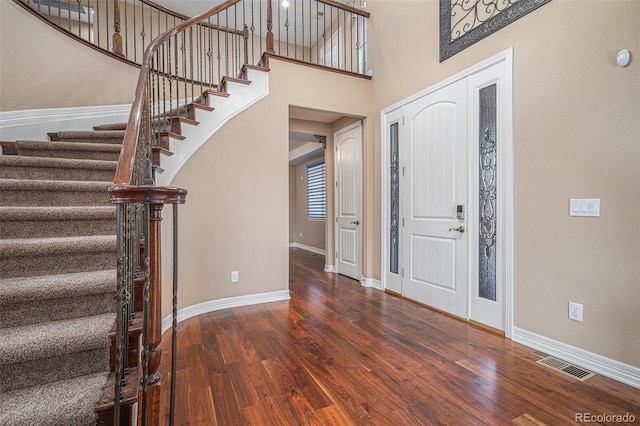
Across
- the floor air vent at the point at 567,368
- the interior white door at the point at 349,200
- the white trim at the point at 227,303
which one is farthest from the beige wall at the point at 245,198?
the floor air vent at the point at 567,368

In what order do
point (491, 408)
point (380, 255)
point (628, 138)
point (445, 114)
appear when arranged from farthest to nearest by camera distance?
point (380, 255)
point (445, 114)
point (628, 138)
point (491, 408)

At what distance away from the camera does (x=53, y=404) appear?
1179 millimetres

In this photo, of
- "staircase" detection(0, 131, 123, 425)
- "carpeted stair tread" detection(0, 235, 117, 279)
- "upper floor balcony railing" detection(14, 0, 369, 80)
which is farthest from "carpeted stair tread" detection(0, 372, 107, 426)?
"upper floor balcony railing" detection(14, 0, 369, 80)

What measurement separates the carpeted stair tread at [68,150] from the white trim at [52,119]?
26.2 inches

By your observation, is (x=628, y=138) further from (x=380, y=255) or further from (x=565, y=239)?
(x=380, y=255)

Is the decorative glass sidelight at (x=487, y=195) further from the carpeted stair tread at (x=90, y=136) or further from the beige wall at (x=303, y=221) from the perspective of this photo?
the beige wall at (x=303, y=221)

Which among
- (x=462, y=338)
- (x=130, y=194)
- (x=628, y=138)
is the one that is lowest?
(x=462, y=338)

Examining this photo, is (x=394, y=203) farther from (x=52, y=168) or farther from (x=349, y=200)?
(x=52, y=168)

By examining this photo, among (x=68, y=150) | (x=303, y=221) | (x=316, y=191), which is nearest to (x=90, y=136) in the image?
(x=68, y=150)

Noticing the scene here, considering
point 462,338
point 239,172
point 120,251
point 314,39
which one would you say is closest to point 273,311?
point 239,172

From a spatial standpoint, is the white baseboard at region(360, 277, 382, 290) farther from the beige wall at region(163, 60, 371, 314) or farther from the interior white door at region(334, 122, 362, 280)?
the beige wall at region(163, 60, 371, 314)

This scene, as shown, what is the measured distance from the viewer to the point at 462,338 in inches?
99.4

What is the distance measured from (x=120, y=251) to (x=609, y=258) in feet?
8.70

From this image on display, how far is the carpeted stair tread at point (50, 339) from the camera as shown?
4.16 feet
